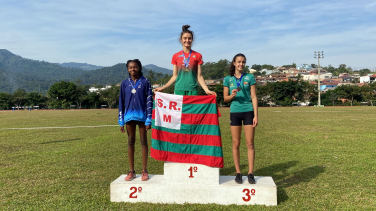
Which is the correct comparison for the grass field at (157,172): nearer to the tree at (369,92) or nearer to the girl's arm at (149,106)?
the girl's arm at (149,106)

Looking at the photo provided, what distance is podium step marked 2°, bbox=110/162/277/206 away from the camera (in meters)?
3.90

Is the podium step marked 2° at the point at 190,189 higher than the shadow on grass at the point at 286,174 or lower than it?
higher

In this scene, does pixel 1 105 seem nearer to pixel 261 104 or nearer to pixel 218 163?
pixel 261 104

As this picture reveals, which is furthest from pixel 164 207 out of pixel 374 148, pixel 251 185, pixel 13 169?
pixel 374 148

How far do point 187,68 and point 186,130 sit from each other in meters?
0.92

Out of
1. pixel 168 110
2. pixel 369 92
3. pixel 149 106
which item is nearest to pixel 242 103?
pixel 168 110

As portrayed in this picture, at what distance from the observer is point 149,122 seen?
4238 mm

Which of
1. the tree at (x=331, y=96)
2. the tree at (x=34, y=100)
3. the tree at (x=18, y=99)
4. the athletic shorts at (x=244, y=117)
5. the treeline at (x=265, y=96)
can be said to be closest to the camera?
the athletic shorts at (x=244, y=117)

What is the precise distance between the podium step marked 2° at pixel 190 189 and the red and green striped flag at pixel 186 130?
0.53 ft

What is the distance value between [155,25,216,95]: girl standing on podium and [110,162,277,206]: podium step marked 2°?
3.70 feet

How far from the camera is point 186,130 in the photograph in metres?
4.18

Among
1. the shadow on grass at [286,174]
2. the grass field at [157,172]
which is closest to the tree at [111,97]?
the grass field at [157,172]

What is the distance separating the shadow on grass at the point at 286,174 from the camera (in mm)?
4596

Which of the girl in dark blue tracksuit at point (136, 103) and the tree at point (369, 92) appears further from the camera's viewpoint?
the tree at point (369, 92)
